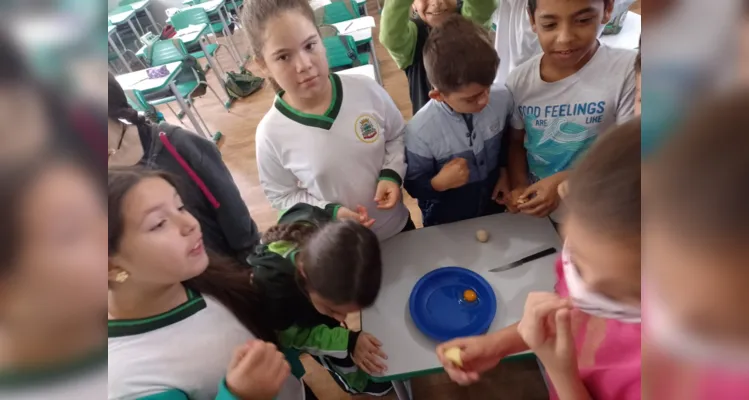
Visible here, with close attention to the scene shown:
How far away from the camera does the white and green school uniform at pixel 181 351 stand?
→ 1.08 ft

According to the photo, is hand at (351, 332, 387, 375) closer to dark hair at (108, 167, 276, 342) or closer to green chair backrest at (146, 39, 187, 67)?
dark hair at (108, 167, 276, 342)

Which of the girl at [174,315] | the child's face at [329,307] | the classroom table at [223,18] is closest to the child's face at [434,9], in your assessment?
the child's face at [329,307]

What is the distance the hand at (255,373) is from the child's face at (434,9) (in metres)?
0.99

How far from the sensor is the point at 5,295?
0.10 m

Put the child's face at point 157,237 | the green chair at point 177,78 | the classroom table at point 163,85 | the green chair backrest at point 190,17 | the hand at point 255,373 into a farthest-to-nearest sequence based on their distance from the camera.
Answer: the green chair backrest at point 190,17, the green chair at point 177,78, the classroom table at point 163,85, the hand at point 255,373, the child's face at point 157,237

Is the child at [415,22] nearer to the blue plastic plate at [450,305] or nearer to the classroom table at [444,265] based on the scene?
the classroom table at [444,265]

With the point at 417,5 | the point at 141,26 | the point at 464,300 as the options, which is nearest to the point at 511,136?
the point at 464,300

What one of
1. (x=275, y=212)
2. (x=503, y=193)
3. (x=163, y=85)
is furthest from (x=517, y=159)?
(x=163, y=85)

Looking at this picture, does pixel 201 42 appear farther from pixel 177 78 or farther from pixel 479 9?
pixel 479 9

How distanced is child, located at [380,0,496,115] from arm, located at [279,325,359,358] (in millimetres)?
798

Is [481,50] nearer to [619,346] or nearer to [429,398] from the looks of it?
[619,346]

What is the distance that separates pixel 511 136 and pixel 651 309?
82 cm

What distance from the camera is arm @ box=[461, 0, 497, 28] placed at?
3.84 feet

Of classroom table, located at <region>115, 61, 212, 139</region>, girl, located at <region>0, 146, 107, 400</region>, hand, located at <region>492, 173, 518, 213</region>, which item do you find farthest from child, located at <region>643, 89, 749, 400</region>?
classroom table, located at <region>115, 61, 212, 139</region>
